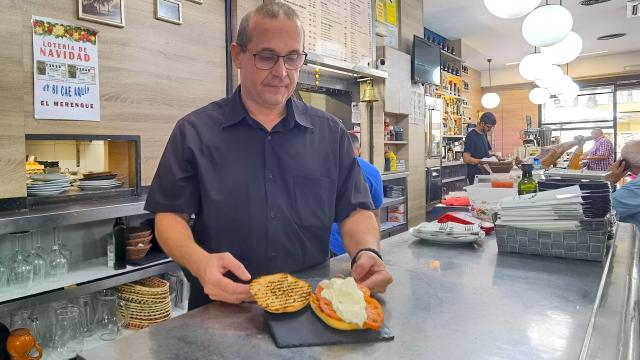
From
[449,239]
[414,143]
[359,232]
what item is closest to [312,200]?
[359,232]

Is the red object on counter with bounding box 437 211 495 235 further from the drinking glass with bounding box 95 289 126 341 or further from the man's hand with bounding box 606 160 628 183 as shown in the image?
the man's hand with bounding box 606 160 628 183

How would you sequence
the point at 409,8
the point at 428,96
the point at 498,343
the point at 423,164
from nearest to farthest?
the point at 498,343
the point at 409,8
the point at 423,164
the point at 428,96

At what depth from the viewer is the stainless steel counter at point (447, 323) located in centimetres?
72

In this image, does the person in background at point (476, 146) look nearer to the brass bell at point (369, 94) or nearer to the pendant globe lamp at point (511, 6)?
the brass bell at point (369, 94)

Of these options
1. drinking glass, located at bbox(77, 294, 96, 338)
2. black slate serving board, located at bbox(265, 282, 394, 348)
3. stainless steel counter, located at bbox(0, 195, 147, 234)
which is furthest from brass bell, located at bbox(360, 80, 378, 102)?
black slate serving board, located at bbox(265, 282, 394, 348)

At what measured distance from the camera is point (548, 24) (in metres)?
2.90

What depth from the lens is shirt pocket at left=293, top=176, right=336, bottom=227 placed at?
1.37m

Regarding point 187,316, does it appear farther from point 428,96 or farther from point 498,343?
point 428,96

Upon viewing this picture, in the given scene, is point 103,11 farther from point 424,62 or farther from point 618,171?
point 424,62

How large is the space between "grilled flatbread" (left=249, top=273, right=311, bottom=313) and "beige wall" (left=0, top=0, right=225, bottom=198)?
173cm

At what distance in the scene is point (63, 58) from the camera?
230cm

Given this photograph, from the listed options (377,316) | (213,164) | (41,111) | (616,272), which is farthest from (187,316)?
(41,111)

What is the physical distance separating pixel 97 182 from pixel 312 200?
1651 mm

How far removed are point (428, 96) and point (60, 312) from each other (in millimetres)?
5748
